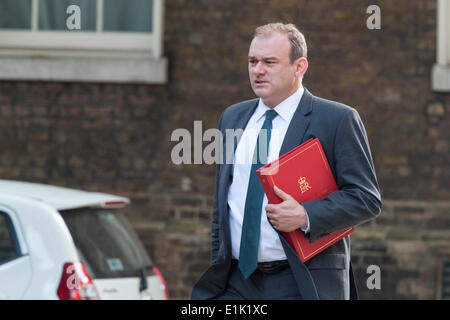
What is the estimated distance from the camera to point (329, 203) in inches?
130

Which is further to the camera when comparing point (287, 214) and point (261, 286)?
point (261, 286)

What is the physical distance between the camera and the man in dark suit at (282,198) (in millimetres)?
3291

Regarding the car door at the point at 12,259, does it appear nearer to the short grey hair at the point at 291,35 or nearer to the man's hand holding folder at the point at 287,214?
the man's hand holding folder at the point at 287,214

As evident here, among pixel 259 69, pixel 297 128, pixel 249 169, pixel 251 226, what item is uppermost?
pixel 259 69

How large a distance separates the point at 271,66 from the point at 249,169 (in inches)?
18.8

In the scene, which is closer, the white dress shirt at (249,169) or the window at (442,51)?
the white dress shirt at (249,169)

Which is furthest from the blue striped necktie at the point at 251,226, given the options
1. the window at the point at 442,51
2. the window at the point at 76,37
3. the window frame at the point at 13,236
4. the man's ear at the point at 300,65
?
the window at the point at 442,51

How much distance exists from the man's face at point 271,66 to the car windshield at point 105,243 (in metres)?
1.80

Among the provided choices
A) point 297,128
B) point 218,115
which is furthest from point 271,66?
point 218,115

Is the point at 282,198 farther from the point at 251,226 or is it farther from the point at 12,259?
the point at 12,259

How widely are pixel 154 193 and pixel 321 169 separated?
5.39m

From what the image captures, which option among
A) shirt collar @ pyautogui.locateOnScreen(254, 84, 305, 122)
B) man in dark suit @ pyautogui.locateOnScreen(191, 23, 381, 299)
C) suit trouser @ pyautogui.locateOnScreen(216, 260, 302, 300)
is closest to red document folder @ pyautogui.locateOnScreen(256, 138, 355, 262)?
man in dark suit @ pyautogui.locateOnScreen(191, 23, 381, 299)

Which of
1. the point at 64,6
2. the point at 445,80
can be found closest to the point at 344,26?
the point at 445,80

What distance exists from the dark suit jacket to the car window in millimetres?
1497
